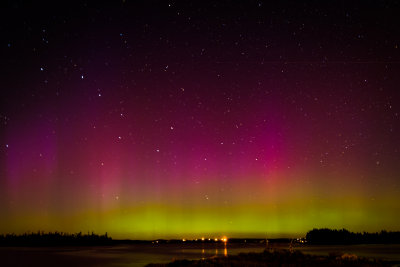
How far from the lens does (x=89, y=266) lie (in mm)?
68938

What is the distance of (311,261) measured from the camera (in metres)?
40.8

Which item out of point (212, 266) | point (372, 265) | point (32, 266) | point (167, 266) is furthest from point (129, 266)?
point (372, 265)

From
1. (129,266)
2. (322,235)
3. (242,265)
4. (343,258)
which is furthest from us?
(322,235)

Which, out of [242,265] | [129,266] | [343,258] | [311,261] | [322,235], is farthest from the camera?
[322,235]

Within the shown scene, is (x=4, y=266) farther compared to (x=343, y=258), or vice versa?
(x=4, y=266)

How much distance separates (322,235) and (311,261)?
168 m

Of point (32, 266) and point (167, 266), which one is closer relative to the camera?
point (167, 266)

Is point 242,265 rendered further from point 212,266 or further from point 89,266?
point 89,266

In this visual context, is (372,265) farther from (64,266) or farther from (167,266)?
(64,266)

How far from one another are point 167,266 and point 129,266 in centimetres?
2606

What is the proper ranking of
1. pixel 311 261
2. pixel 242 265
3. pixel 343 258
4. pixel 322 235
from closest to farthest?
pixel 242 265, pixel 311 261, pixel 343 258, pixel 322 235

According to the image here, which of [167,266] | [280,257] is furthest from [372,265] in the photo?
[167,266]

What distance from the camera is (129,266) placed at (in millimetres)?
65812

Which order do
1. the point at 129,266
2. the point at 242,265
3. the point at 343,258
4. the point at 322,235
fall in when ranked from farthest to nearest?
1. the point at 322,235
2. the point at 129,266
3. the point at 343,258
4. the point at 242,265
